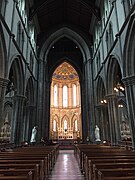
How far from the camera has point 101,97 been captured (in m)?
20.5

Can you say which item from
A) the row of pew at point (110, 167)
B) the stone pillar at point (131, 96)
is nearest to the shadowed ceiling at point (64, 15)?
the stone pillar at point (131, 96)

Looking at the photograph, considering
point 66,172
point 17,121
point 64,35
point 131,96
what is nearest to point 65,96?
point 64,35

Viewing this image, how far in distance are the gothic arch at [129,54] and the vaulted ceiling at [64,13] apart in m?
9.87

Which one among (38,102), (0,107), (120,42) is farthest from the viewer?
(38,102)

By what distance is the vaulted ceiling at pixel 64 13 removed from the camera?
19.7 metres

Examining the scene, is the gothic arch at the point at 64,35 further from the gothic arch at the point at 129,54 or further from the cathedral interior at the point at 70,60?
the gothic arch at the point at 129,54

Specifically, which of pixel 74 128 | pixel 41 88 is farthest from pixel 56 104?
pixel 41 88

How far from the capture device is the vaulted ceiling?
19.7 metres

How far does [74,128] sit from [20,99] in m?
25.5

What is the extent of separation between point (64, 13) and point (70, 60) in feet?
28.6

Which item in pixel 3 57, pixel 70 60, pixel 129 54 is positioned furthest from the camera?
pixel 70 60

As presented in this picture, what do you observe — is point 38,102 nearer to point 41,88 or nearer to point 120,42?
point 41,88

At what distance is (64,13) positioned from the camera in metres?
23.6

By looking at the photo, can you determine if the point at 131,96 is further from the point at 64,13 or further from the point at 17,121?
the point at 64,13
